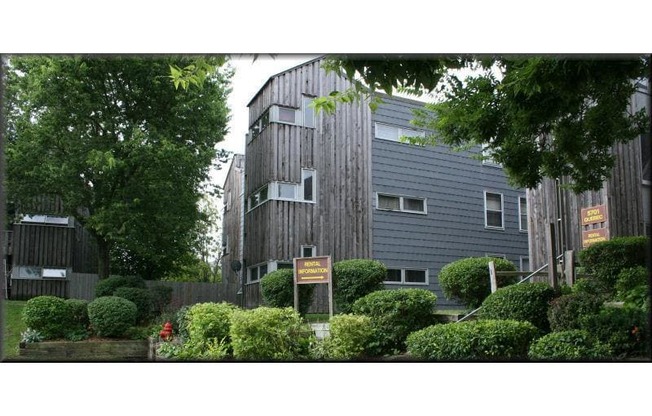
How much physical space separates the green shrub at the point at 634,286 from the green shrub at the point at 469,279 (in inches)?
58.5

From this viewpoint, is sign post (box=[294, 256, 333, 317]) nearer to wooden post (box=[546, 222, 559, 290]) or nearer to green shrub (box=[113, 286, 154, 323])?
green shrub (box=[113, 286, 154, 323])

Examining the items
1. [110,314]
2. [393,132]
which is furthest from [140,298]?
[393,132]

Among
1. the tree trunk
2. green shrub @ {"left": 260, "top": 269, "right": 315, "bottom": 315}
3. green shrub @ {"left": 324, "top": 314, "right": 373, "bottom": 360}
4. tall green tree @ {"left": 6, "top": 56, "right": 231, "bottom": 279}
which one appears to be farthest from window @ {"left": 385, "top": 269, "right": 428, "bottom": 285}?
the tree trunk

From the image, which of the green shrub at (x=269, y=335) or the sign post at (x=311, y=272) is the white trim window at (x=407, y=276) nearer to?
the sign post at (x=311, y=272)

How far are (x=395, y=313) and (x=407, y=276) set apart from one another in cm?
50

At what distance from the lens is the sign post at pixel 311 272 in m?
7.56

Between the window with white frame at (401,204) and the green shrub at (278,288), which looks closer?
the green shrub at (278,288)

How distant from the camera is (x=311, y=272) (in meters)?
7.63

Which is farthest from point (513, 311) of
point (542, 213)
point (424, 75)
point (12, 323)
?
point (12, 323)

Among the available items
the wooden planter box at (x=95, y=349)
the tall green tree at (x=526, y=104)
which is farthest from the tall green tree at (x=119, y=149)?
the tall green tree at (x=526, y=104)

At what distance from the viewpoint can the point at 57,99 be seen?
7180 mm

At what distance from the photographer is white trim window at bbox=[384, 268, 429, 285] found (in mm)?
7754

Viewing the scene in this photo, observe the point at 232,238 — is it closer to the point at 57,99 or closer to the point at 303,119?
the point at 303,119

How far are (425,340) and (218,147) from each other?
313cm
